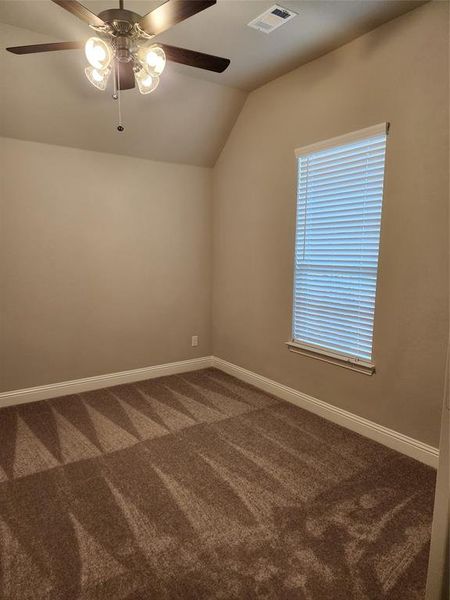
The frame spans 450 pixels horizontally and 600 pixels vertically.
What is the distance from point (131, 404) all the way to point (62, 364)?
819 millimetres

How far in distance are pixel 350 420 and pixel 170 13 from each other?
2893mm

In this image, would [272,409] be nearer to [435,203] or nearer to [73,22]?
[435,203]

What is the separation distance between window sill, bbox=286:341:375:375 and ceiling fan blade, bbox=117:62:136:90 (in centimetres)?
242

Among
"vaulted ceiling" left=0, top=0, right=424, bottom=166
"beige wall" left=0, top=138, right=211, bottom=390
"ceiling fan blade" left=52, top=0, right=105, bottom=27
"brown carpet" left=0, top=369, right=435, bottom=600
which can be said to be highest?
"vaulted ceiling" left=0, top=0, right=424, bottom=166

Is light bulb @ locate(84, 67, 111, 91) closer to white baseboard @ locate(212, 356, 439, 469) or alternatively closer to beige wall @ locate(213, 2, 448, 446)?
beige wall @ locate(213, 2, 448, 446)

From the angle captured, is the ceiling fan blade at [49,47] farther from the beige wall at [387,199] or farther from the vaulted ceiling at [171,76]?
the beige wall at [387,199]

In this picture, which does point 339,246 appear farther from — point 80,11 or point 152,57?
point 80,11

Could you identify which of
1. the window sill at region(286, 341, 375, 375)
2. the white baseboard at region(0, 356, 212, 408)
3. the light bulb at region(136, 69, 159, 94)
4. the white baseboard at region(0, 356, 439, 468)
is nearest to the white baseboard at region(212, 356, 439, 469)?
the white baseboard at region(0, 356, 439, 468)

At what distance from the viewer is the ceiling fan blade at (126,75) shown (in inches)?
81.6

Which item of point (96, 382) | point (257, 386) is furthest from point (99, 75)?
point (257, 386)

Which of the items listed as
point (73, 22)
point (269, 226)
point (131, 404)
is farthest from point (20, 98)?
point (131, 404)

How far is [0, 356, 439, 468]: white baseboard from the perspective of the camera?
2586 millimetres

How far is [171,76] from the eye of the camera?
310cm

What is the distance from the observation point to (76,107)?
3.12 meters
